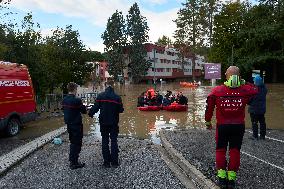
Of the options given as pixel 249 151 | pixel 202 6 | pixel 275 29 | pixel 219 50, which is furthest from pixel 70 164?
pixel 202 6

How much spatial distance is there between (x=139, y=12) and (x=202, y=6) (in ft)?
52.7

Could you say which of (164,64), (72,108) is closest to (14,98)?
(72,108)

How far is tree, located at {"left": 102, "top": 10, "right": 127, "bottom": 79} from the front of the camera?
242ft

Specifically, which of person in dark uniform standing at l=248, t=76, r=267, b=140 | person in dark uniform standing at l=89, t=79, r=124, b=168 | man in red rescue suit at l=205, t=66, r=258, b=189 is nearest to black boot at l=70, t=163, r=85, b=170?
person in dark uniform standing at l=89, t=79, r=124, b=168

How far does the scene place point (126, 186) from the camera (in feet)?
21.6

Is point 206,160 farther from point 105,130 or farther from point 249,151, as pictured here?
point 105,130

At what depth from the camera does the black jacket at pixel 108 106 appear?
795cm

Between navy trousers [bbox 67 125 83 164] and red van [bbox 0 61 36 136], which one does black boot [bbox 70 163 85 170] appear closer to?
navy trousers [bbox 67 125 83 164]

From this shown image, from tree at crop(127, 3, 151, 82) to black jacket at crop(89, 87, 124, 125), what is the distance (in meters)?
66.9

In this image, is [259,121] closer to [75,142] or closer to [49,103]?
[75,142]

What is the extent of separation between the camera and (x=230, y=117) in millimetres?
6129

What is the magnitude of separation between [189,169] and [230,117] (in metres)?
1.74

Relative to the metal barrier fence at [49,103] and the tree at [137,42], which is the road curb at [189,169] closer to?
the metal barrier fence at [49,103]

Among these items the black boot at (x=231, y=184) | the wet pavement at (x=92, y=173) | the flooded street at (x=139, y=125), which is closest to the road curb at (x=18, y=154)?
the wet pavement at (x=92, y=173)
